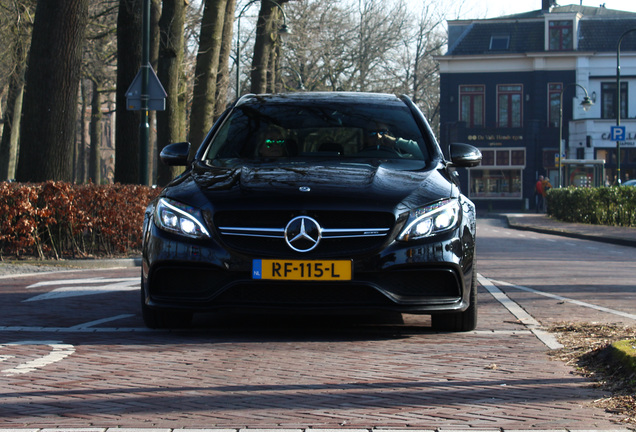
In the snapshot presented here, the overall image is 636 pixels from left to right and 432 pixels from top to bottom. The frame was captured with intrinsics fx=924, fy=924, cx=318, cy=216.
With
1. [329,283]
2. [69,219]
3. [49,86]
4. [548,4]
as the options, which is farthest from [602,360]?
[548,4]

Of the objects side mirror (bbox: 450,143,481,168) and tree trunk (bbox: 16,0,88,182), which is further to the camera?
tree trunk (bbox: 16,0,88,182)

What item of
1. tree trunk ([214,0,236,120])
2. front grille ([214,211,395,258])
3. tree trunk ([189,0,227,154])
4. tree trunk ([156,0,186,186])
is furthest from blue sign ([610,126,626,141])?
front grille ([214,211,395,258])

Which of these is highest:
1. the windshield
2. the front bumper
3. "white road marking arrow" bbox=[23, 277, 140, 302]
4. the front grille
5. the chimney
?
the chimney

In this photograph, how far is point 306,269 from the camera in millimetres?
5508

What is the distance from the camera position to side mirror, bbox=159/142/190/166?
6.96m

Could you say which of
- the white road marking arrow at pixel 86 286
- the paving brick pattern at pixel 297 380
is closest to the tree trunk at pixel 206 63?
the white road marking arrow at pixel 86 286

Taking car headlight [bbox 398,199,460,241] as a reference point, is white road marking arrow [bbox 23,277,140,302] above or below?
below

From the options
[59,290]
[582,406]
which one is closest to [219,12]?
[59,290]

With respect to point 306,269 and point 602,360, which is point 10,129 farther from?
point 602,360

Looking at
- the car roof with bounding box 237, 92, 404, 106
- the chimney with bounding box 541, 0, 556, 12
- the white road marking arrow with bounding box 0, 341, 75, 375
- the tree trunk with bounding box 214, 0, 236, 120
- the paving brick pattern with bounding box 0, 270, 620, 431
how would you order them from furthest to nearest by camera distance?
the chimney with bounding box 541, 0, 556, 12, the tree trunk with bounding box 214, 0, 236, 120, the car roof with bounding box 237, 92, 404, 106, the white road marking arrow with bounding box 0, 341, 75, 375, the paving brick pattern with bounding box 0, 270, 620, 431

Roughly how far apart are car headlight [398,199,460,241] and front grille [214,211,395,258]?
0.12m

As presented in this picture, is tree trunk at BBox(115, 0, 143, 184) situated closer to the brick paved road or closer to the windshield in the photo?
the windshield

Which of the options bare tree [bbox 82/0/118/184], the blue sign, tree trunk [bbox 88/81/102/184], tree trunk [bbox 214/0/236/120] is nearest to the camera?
tree trunk [bbox 214/0/236/120]

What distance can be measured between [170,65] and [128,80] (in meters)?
1.46
